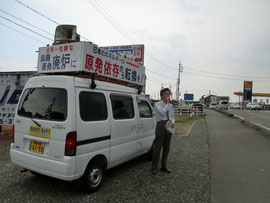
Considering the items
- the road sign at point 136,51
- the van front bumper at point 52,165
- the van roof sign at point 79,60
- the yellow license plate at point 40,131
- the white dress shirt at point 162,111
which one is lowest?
the van front bumper at point 52,165

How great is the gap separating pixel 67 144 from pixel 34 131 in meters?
0.71

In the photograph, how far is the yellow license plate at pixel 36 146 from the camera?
278cm

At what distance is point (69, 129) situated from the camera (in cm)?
258

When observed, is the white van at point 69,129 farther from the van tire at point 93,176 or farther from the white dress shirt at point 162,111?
the white dress shirt at point 162,111

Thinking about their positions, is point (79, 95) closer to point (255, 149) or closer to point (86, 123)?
point (86, 123)

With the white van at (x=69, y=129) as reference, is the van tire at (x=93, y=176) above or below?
below

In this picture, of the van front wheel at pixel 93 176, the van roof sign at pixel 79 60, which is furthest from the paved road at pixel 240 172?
the van roof sign at pixel 79 60

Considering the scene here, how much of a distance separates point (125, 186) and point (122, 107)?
4.92 feet

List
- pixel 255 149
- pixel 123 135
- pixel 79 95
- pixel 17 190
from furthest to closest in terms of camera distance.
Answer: pixel 255 149, pixel 123 135, pixel 17 190, pixel 79 95

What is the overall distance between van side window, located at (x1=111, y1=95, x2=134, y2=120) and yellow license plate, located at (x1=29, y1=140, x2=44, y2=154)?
51.0 inches

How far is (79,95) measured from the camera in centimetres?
278

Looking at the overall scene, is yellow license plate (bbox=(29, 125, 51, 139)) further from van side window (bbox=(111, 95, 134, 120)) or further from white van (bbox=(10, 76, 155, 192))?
van side window (bbox=(111, 95, 134, 120))

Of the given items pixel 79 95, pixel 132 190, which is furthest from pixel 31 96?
pixel 132 190

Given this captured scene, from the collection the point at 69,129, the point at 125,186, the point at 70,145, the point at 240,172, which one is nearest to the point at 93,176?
the point at 125,186
